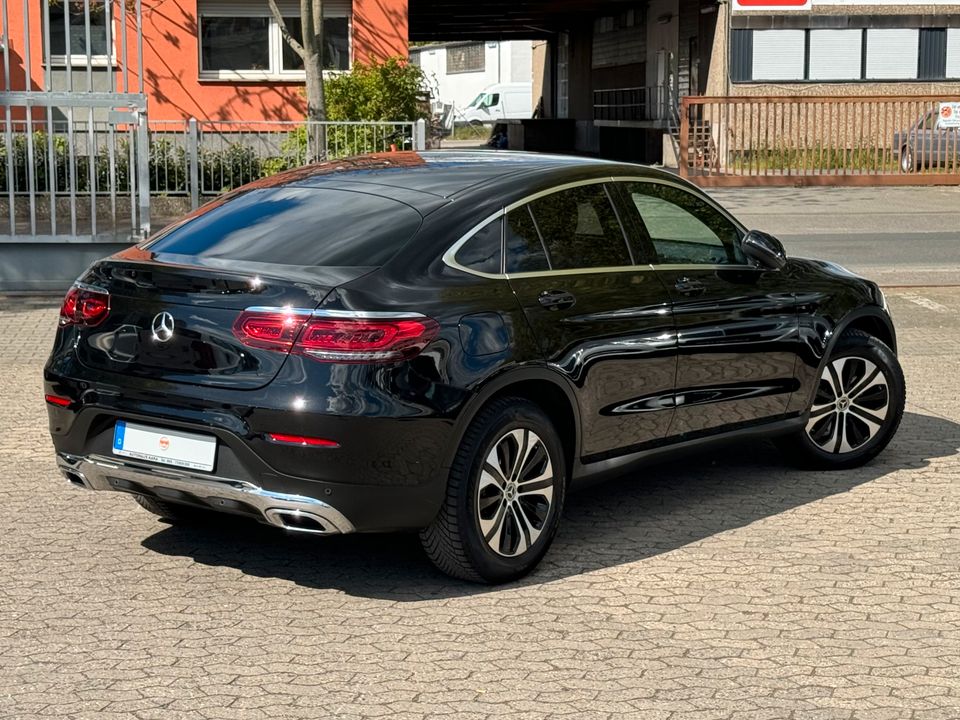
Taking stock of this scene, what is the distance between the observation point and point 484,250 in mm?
6004

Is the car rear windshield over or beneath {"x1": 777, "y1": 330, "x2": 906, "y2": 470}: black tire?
over

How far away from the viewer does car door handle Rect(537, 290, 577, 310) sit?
239 inches

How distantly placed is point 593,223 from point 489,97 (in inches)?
2715

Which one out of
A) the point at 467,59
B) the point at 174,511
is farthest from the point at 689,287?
the point at 467,59

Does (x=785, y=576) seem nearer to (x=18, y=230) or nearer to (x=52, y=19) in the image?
(x=18, y=230)

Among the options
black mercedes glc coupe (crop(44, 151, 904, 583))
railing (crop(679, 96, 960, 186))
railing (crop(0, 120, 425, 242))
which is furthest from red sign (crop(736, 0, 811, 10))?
black mercedes glc coupe (crop(44, 151, 904, 583))

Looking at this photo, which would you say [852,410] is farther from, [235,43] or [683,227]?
[235,43]

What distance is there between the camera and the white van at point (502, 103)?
244 ft

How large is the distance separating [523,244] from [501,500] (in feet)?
3.34

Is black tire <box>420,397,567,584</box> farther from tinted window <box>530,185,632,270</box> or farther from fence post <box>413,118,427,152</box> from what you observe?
fence post <box>413,118,427,152</box>

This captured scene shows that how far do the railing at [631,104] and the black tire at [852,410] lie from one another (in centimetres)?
3451

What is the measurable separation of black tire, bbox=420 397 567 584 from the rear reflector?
0.50 metres

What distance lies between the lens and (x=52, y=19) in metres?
26.3

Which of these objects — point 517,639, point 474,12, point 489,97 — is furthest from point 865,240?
point 489,97
